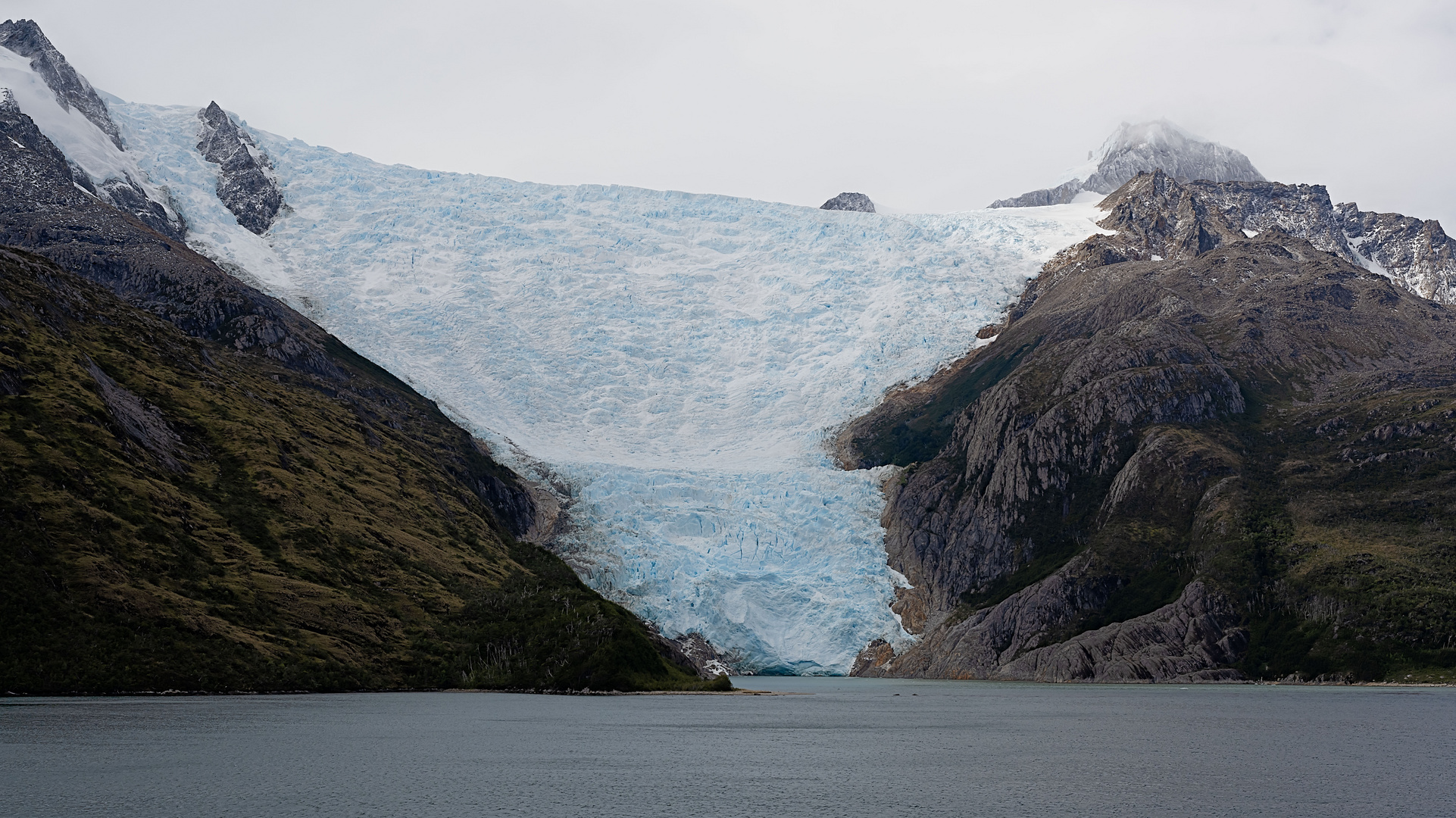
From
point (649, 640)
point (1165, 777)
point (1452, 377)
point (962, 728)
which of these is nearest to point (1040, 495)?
point (1452, 377)

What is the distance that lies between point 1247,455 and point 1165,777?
5464 inches

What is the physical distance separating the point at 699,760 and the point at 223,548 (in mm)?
68285

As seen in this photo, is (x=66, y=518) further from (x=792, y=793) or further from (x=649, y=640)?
(x=792, y=793)

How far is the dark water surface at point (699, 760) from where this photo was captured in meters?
49.8

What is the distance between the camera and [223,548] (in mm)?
112688

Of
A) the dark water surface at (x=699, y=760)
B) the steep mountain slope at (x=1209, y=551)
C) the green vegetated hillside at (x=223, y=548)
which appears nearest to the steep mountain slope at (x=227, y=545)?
the green vegetated hillside at (x=223, y=548)

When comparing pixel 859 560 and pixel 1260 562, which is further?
pixel 859 560

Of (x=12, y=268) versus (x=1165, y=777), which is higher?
(x=12, y=268)

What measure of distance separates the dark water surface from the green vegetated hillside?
613 cm

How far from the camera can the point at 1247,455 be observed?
600ft

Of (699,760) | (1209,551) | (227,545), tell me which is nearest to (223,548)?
(227,545)

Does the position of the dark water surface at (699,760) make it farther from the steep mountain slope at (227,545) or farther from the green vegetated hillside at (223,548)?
the steep mountain slope at (227,545)

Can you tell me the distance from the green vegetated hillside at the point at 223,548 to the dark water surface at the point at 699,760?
6.13 m

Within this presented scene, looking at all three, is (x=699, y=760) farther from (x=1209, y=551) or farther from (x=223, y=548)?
(x=1209, y=551)
